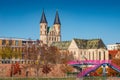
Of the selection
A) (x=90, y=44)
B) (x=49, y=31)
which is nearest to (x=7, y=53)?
(x=90, y=44)

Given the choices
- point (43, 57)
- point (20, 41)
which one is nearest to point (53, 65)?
point (43, 57)

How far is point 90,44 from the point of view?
11125cm

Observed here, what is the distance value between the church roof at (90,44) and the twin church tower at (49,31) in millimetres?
27194

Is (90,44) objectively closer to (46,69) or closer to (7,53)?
(7,53)

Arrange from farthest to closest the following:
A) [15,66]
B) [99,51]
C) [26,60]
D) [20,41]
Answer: [99,51]
[20,41]
[26,60]
[15,66]

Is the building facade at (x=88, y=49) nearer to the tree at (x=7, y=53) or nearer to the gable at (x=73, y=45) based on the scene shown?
the gable at (x=73, y=45)

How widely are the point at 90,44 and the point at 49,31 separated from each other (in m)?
32.0

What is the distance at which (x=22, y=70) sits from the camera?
2911 inches

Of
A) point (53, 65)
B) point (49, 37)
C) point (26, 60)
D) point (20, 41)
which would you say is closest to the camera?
point (53, 65)

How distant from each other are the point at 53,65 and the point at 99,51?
3199cm

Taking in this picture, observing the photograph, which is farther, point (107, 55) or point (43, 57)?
point (107, 55)

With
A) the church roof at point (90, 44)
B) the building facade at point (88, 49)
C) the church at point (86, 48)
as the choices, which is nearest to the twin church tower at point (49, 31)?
the church at point (86, 48)

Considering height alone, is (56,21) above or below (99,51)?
above

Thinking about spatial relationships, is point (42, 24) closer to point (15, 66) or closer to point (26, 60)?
point (26, 60)
